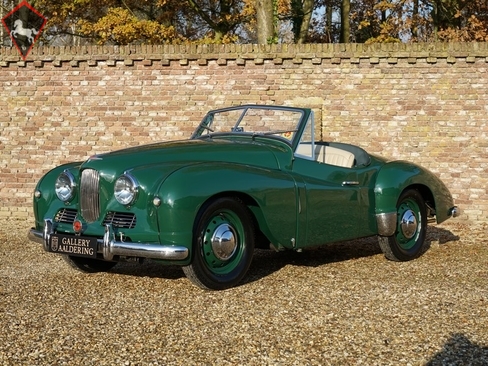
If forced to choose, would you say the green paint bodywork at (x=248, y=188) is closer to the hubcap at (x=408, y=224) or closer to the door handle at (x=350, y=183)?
the door handle at (x=350, y=183)

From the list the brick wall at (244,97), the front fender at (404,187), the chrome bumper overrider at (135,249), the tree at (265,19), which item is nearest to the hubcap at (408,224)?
the front fender at (404,187)

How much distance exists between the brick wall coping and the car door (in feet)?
17.3

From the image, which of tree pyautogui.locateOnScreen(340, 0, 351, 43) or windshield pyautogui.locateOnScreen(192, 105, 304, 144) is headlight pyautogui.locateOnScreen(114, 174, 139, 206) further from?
tree pyautogui.locateOnScreen(340, 0, 351, 43)

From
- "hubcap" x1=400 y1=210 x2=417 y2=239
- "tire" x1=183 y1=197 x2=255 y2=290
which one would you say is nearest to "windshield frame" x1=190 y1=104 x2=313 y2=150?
"tire" x1=183 y1=197 x2=255 y2=290

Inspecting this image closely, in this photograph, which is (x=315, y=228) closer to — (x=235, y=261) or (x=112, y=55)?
(x=235, y=261)

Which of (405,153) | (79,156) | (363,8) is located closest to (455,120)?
(405,153)

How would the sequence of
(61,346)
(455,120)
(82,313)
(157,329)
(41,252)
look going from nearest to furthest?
(61,346) < (157,329) < (82,313) < (41,252) < (455,120)

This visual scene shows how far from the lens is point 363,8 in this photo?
3095cm

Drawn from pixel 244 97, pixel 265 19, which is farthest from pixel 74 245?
pixel 265 19

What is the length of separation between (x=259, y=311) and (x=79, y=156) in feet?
26.5

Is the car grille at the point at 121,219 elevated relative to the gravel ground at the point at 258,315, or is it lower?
elevated

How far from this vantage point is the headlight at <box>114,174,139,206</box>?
19.7 feet
